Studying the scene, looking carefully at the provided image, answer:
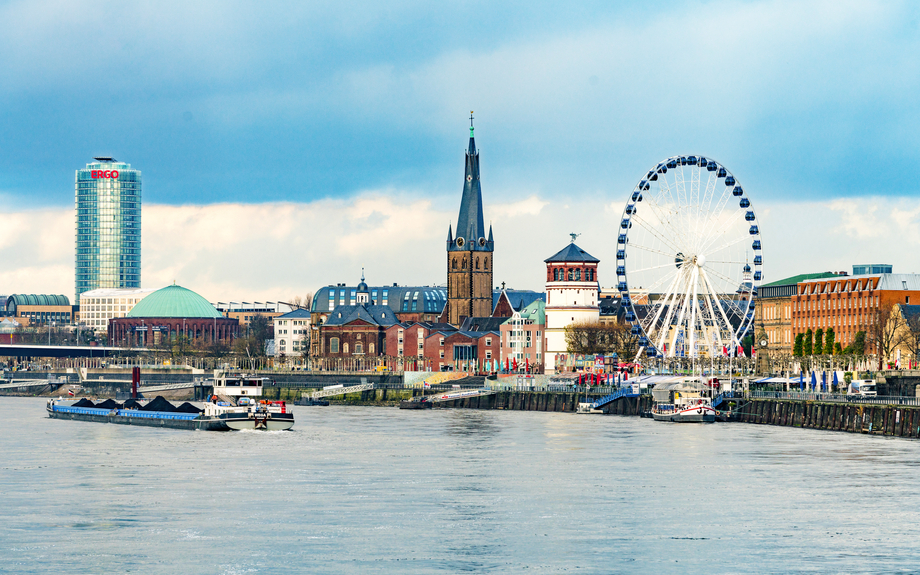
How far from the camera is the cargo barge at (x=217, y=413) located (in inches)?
4744

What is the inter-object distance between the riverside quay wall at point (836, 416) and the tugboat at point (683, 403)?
12.6 feet

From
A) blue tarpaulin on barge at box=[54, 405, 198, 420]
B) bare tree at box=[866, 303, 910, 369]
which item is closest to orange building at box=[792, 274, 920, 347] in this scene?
bare tree at box=[866, 303, 910, 369]

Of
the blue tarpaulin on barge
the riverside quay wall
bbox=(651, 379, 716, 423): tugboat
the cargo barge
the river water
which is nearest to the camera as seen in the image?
the river water

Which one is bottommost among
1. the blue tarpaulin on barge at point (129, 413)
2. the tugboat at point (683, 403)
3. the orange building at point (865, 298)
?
the blue tarpaulin on barge at point (129, 413)

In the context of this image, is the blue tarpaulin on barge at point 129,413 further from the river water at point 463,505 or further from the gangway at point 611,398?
the gangway at point 611,398

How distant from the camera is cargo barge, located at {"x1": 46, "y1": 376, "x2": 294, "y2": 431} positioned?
120 metres

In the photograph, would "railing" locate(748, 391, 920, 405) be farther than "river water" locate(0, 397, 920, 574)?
Yes

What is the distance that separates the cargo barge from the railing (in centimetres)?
4206

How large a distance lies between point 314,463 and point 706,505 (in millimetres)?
27750

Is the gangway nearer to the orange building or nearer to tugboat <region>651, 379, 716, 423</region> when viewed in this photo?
tugboat <region>651, 379, 716, 423</region>

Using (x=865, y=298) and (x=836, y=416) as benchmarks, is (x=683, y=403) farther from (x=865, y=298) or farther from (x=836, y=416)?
(x=865, y=298)

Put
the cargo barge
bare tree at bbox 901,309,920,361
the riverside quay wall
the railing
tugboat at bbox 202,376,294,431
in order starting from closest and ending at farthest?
the riverside quay wall, the railing, tugboat at bbox 202,376,294,431, the cargo barge, bare tree at bbox 901,309,920,361

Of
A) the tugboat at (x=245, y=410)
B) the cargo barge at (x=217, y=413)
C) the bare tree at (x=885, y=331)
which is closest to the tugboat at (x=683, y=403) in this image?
the cargo barge at (x=217, y=413)

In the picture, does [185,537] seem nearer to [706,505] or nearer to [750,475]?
[706,505]
